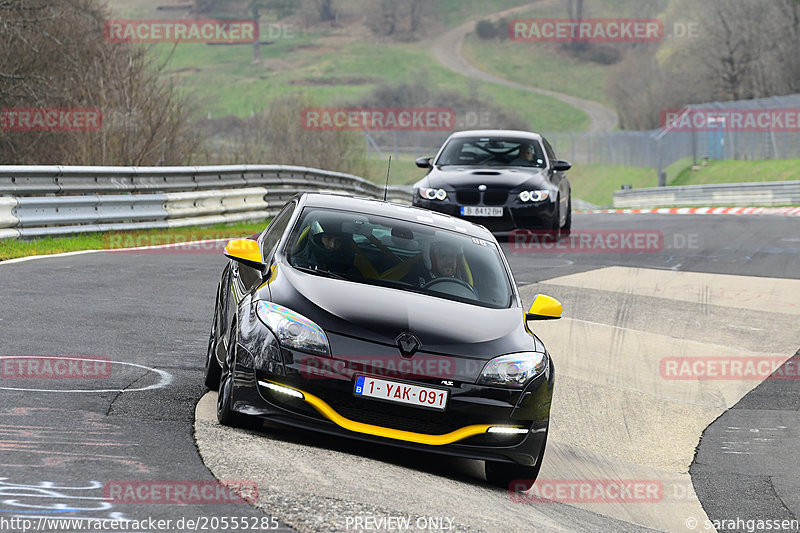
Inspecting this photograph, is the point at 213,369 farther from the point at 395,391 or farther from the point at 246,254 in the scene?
the point at 395,391

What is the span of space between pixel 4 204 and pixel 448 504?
11.3 m

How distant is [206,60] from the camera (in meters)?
150

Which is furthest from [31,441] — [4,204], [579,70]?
[579,70]

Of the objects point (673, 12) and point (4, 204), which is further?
point (673, 12)

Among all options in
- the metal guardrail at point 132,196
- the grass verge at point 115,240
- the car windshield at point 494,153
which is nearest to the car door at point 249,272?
the grass verge at point 115,240

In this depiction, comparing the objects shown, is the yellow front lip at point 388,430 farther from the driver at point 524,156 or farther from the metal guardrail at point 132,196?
the driver at point 524,156

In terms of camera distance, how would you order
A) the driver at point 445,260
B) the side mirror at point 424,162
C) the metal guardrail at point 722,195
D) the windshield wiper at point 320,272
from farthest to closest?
the metal guardrail at point 722,195
the side mirror at point 424,162
the driver at point 445,260
the windshield wiper at point 320,272

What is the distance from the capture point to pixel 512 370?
6488 mm

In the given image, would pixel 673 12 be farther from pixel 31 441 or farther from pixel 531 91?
pixel 31 441

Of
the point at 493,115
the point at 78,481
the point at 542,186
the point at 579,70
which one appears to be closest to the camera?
the point at 78,481

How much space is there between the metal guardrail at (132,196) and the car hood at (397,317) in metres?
9.81

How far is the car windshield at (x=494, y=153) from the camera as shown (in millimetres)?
19312

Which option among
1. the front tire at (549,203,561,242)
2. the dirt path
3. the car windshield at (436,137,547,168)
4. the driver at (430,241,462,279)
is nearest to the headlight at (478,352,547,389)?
the driver at (430,241,462,279)

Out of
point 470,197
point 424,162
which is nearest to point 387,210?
point 470,197
